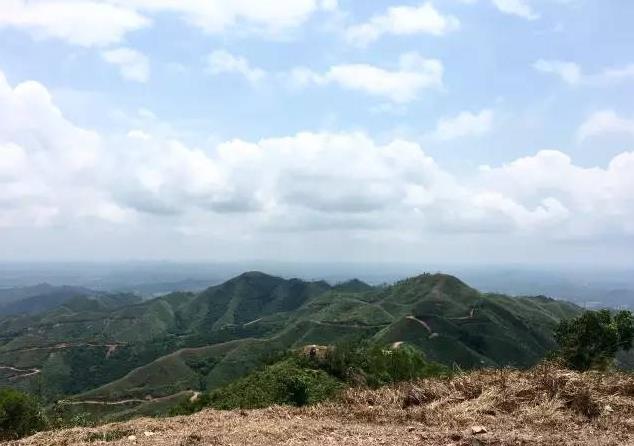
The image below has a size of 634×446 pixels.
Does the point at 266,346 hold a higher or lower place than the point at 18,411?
lower

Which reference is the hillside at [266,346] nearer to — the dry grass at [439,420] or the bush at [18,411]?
the bush at [18,411]

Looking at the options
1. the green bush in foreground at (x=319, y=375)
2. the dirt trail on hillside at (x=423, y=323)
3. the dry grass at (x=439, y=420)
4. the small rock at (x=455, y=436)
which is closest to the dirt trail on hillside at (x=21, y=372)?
the dirt trail on hillside at (x=423, y=323)

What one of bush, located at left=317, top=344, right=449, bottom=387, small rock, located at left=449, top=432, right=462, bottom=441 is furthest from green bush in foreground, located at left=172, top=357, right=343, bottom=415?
small rock, located at left=449, top=432, right=462, bottom=441

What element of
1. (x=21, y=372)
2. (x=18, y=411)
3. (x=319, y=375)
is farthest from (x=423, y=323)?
(x=21, y=372)

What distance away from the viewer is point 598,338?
39594 millimetres

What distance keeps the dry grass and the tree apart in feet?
89.9

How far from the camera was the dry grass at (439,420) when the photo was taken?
10.7 m

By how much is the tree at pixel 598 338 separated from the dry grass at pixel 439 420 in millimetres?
27408

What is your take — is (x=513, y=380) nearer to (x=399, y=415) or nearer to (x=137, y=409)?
(x=399, y=415)

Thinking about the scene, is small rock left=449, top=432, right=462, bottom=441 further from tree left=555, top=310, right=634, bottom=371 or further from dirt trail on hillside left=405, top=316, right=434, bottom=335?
dirt trail on hillside left=405, top=316, right=434, bottom=335

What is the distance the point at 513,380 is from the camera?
14.2m

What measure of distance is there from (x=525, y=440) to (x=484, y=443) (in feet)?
2.79

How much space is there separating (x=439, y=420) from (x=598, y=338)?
33833mm

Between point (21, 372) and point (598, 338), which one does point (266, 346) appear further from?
point (598, 338)
